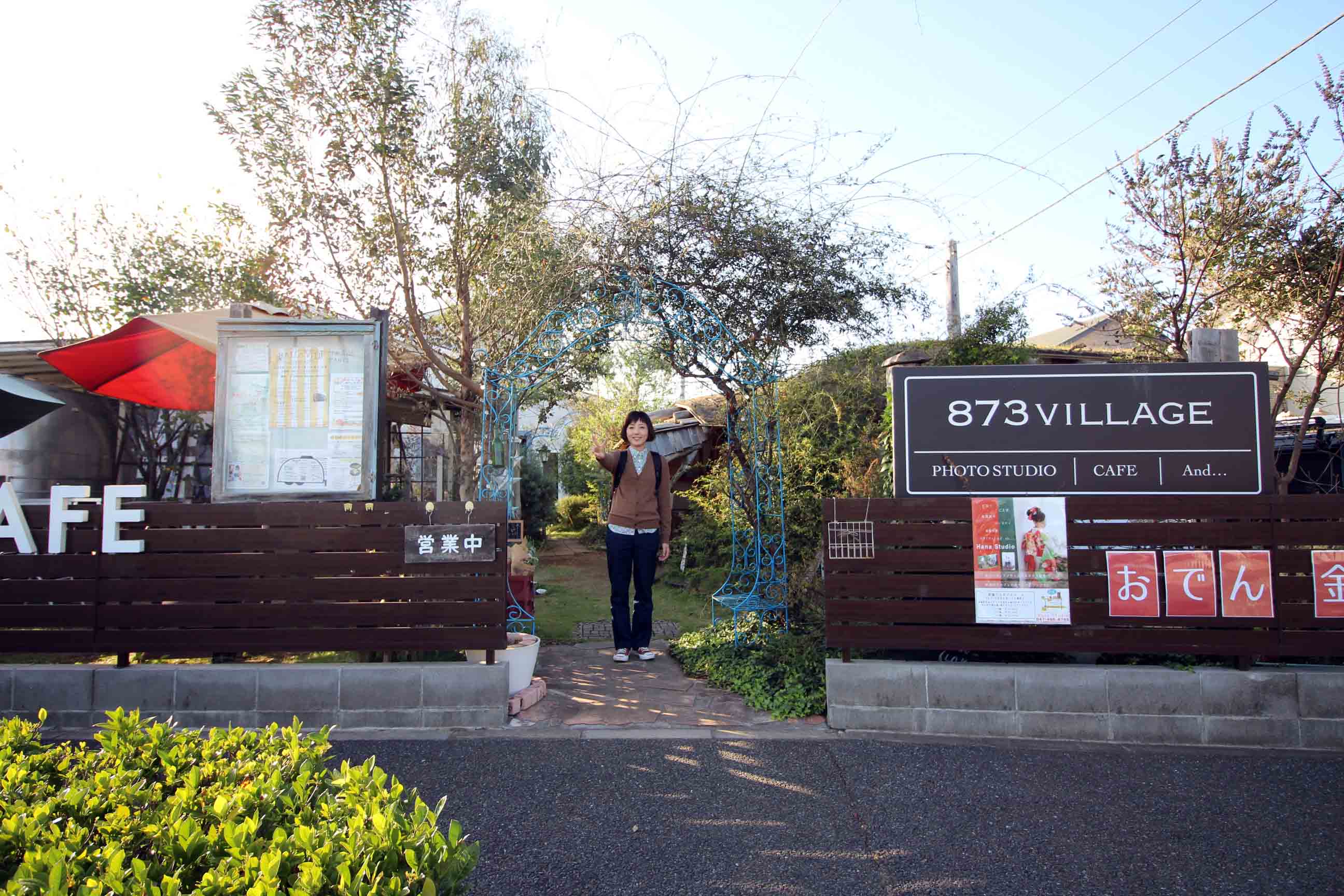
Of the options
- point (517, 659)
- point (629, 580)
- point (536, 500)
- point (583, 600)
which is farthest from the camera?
point (536, 500)

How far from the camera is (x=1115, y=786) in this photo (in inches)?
142

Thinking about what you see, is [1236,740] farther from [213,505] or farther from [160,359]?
[160,359]

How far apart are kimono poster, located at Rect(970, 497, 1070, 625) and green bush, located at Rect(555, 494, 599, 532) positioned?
38.9ft

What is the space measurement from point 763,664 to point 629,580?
112 cm

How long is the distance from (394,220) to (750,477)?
3.77 meters

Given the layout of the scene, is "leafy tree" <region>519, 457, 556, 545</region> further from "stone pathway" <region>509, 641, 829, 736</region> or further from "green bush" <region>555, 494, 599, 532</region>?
"stone pathway" <region>509, 641, 829, 736</region>

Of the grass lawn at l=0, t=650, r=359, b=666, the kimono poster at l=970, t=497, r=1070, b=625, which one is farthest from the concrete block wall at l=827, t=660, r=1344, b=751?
the grass lawn at l=0, t=650, r=359, b=666

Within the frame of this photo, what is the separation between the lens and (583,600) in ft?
28.8

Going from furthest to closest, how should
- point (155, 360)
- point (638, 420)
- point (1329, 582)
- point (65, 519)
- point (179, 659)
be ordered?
point (155, 360) < point (638, 420) < point (179, 659) < point (65, 519) < point (1329, 582)

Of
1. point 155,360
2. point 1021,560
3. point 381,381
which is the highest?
point 155,360

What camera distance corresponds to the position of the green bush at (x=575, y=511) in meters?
16.2

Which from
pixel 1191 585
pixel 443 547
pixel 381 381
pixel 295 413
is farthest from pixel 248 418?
pixel 1191 585

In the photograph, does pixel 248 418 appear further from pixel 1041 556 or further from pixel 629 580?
pixel 1041 556

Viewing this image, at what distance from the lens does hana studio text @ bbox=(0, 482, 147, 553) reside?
452cm
